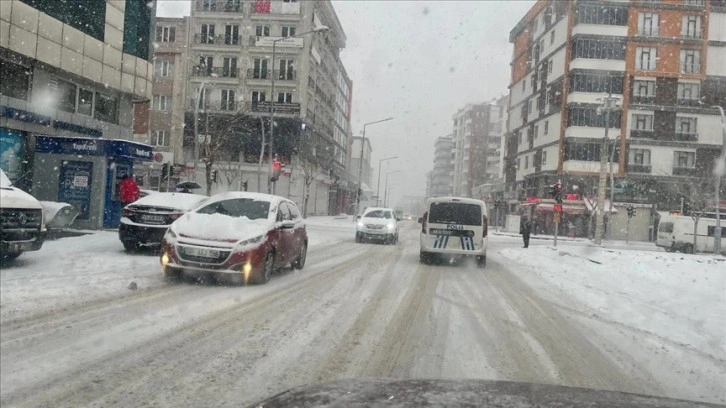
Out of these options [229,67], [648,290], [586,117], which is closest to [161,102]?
[229,67]

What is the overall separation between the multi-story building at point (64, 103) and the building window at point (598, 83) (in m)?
37.8

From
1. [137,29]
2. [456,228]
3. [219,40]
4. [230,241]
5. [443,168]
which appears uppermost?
[219,40]

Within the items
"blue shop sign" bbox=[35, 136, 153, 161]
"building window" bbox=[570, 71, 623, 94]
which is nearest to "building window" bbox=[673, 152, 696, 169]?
"building window" bbox=[570, 71, 623, 94]

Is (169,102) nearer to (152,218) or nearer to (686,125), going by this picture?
(152,218)

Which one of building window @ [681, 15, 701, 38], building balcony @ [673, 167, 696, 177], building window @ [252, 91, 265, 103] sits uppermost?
building window @ [681, 15, 701, 38]

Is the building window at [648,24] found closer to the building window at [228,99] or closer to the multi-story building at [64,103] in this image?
the building window at [228,99]

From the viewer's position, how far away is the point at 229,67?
50688 mm

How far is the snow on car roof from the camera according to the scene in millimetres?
11953

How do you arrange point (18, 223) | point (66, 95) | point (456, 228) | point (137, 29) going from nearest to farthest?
point (18, 223) → point (456, 228) → point (66, 95) → point (137, 29)

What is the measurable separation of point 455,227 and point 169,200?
7166 mm

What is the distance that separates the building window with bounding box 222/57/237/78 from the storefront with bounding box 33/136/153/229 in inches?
Answer: 1381

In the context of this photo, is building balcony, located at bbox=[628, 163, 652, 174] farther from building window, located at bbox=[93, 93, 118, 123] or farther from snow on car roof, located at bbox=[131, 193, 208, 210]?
snow on car roof, located at bbox=[131, 193, 208, 210]

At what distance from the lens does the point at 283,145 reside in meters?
50.2

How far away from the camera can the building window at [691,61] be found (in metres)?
47.3
